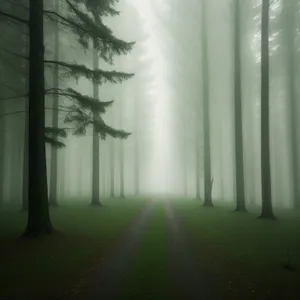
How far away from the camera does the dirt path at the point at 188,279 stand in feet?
18.8

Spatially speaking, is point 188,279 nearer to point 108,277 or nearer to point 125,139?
point 108,277

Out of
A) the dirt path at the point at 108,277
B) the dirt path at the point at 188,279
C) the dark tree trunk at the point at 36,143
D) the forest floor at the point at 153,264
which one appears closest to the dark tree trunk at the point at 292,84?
the forest floor at the point at 153,264

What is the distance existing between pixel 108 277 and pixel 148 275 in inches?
33.6

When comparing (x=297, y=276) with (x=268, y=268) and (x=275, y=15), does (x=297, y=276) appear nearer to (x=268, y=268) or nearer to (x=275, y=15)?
(x=268, y=268)

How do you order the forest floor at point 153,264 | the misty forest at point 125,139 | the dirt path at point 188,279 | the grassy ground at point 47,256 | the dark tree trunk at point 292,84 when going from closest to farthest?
the dirt path at point 188,279 < the forest floor at point 153,264 < the grassy ground at point 47,256 < the misty forest at point 125,139 < the dark tree trunk at point 292,84

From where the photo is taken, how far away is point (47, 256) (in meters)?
8.18

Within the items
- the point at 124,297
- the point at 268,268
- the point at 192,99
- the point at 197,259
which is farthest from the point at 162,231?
the point at 192,99

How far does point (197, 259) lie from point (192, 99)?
947 inches

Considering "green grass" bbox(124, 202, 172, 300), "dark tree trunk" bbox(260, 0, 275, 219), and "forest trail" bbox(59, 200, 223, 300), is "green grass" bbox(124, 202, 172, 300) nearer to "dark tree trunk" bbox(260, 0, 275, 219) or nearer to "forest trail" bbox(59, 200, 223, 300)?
"forest trail" bbox(59, 200, 223, 300)

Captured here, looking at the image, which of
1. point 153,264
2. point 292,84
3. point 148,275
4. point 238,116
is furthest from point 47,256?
point 292,84

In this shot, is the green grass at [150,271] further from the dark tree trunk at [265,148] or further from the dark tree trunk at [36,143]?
the dark tree trunk at [265,148]

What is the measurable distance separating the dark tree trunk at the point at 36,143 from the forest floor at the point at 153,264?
2.85ft

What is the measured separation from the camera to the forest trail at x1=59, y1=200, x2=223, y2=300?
5.78 metres

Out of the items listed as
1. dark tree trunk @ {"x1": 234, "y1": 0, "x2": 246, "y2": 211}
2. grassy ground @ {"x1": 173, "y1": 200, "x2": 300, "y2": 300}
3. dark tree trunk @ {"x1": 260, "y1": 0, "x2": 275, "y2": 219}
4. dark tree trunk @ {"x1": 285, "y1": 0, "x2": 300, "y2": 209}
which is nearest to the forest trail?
grassy ground @ {"x1": 173, "y1": 200, "x2": 300, "y2": 300}
